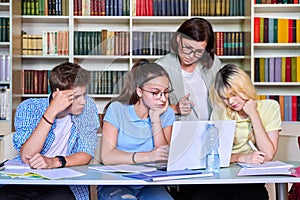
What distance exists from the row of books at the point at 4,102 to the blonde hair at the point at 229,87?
2.28 m

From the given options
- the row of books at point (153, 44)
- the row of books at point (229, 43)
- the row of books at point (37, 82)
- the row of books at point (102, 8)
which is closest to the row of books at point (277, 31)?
the row of books at point (229, 43)

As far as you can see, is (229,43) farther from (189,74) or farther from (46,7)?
(189,74)

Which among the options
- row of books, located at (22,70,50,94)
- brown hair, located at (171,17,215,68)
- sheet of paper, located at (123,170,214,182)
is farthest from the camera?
row of books, located at (22,70,50,94)

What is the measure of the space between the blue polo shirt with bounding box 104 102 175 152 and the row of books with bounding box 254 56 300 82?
220cm

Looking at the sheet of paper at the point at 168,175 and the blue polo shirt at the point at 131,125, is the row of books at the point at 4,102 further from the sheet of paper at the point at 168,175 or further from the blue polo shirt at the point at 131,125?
the sheet of paper at the point at 168,175

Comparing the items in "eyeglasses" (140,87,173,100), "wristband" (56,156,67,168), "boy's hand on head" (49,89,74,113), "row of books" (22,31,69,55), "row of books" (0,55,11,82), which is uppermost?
"row of books" (22,31,69,55)

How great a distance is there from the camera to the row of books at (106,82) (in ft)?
6.47

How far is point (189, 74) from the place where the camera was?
205 centimetres

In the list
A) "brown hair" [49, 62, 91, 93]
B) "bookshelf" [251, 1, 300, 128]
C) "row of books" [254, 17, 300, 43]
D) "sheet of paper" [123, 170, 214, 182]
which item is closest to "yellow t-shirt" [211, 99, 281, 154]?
"sheet of paper" [123, 170, 214, 182]

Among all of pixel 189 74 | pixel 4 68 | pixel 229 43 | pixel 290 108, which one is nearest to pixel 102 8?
pixel 4 68

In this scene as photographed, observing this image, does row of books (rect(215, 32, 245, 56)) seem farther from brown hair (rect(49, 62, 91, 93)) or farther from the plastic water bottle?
the plastic water bottle

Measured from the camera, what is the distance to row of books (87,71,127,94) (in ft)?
6.47

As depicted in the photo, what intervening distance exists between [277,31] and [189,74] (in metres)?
2.27

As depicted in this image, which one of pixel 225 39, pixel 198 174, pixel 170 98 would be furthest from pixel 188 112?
pixel 225 39
